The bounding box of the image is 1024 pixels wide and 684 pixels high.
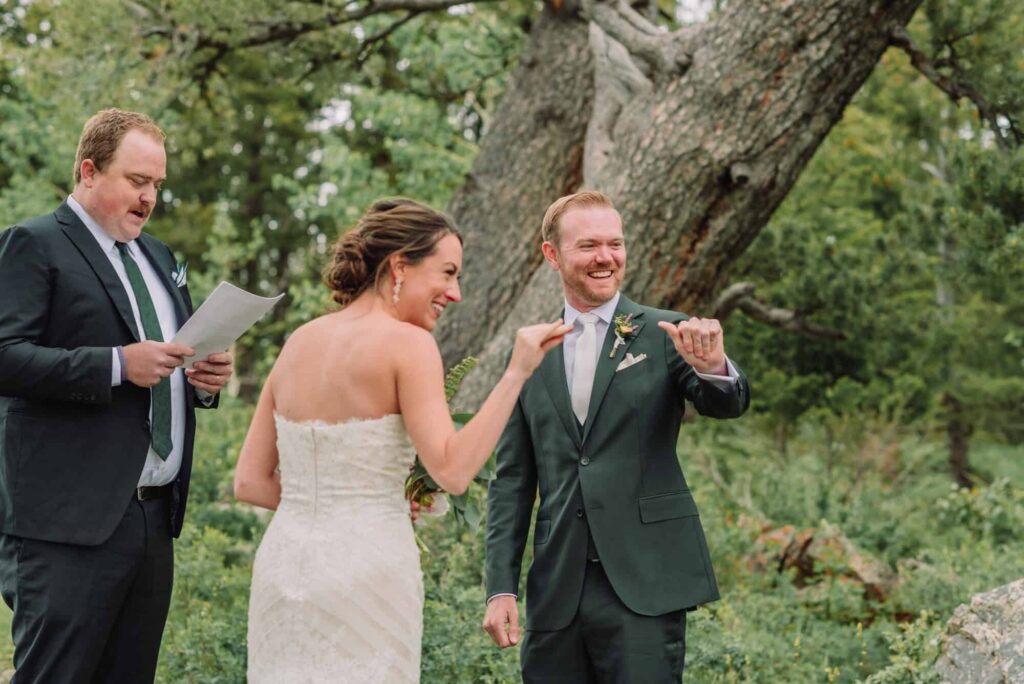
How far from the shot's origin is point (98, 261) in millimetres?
3432

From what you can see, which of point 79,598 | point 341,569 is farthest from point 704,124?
point 79,598

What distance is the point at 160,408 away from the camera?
3500mm

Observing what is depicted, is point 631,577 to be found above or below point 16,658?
above

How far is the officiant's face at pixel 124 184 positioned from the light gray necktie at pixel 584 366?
138 centimetres

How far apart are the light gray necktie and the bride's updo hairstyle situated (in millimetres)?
634

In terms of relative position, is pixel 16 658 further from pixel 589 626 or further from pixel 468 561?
pixel 468 561

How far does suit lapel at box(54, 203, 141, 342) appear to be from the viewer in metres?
3.42

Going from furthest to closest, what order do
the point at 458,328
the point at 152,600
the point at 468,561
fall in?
the point at 458,328, the point at 468,561, the point at 152,600

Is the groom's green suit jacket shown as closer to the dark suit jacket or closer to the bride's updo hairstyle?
the bride's updo hairstyle

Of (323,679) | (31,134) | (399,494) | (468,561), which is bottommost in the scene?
(468,561)

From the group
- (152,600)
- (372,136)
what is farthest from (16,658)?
(372,136)

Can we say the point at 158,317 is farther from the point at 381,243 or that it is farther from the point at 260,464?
the point at 381,243

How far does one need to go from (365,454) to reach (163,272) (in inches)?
47.8

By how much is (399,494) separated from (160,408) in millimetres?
931
